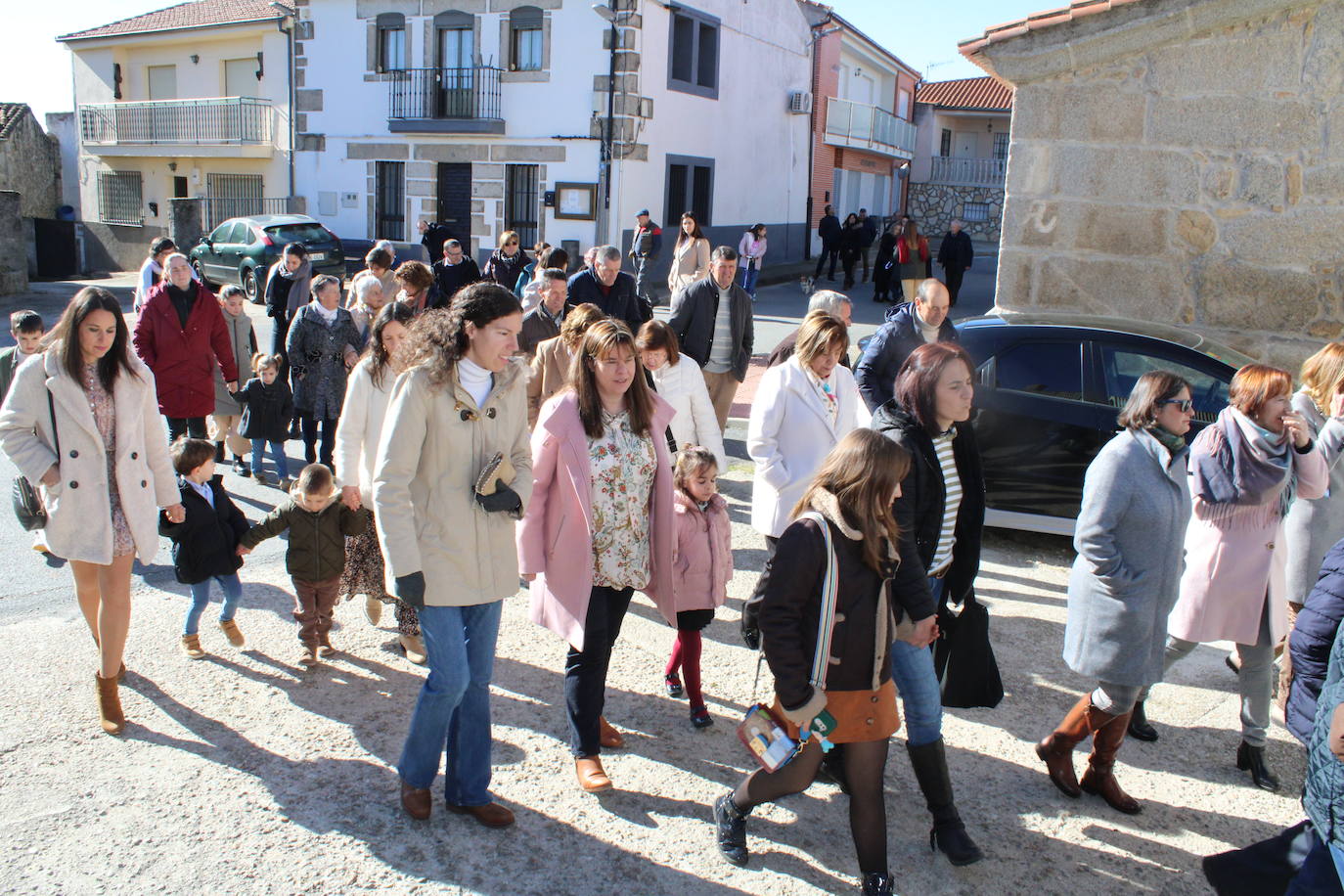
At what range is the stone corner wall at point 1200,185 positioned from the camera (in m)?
7.50

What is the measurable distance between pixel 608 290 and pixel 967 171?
35.7 metres

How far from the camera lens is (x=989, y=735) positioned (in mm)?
4418

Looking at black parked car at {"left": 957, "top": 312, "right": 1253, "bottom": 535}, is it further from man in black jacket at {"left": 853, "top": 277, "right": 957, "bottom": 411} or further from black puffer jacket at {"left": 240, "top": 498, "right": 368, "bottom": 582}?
black puffer jacket at {"left": 240, "top": 498, "right": 368, "bottom": 582}

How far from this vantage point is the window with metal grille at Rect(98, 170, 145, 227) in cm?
3138

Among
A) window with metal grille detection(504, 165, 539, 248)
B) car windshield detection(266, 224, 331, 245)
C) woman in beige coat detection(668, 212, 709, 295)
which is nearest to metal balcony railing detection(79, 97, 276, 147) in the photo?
car windshield detection(266, 224, 331, 245)

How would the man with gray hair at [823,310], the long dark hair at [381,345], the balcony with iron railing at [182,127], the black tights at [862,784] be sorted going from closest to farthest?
the black tights at [862,784]
the long dark hair at [381,345]
the man with gray hair at [823,310]
the balcony with iron railing at [182,127]

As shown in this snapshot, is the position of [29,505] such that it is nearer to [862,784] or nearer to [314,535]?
[314,535]

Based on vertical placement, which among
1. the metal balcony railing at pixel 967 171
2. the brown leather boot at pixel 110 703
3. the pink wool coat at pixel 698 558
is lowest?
the brown leather boot at pixel 110 703

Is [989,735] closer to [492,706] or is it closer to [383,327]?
[492,706]

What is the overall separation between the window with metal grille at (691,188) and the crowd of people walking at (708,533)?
730 inches

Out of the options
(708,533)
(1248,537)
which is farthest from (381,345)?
(1248,537)

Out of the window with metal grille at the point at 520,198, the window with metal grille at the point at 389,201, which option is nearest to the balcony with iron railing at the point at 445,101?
the window with metal grille at the point at 520,198

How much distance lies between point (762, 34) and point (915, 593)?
25112 millimetres

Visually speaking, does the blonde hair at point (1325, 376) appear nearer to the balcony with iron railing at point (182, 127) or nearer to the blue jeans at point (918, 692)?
the blue jeans at point (918, 692)
